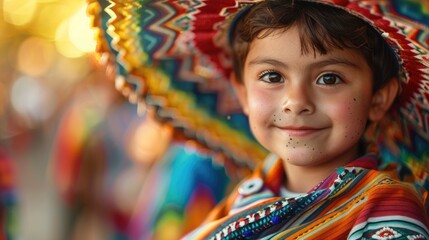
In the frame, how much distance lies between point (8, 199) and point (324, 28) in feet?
7.74

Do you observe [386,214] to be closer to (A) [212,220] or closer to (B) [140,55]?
(A) [212,220]

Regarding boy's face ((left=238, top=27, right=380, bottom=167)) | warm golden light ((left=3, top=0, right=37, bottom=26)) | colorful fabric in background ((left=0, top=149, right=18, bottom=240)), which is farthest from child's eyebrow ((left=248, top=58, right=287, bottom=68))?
warm golden light ((left=3, top=0, right=37, bottom=26))

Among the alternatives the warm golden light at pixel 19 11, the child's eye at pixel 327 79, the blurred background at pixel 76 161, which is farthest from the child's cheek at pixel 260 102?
the warm golden light at pixel 19 11

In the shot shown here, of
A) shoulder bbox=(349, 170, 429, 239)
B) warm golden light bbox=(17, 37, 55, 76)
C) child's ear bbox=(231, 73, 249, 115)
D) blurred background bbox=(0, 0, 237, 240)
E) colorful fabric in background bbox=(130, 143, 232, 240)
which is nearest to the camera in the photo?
shoulder bbox=(349, 170, 429, 239)

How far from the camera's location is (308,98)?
5.90 ft

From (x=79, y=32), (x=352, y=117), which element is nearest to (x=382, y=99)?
(x=352, y=117)

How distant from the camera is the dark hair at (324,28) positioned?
1769mm

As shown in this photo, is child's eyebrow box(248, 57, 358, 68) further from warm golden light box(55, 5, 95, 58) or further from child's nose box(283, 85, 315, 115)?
warm golden light box(55, 5, 95, 58)

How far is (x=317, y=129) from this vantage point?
183cm

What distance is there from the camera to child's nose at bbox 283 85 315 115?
179 cm

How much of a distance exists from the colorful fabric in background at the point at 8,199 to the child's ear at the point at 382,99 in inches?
75.7

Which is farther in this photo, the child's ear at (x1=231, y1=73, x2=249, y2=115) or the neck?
the child's ear at (x1=231, y1=73, x2=249, y2=115)

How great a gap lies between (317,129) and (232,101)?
2.21ft

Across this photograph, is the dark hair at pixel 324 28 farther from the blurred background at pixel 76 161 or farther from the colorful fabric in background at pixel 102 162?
the colorful fabric in background at pixel 102 162
